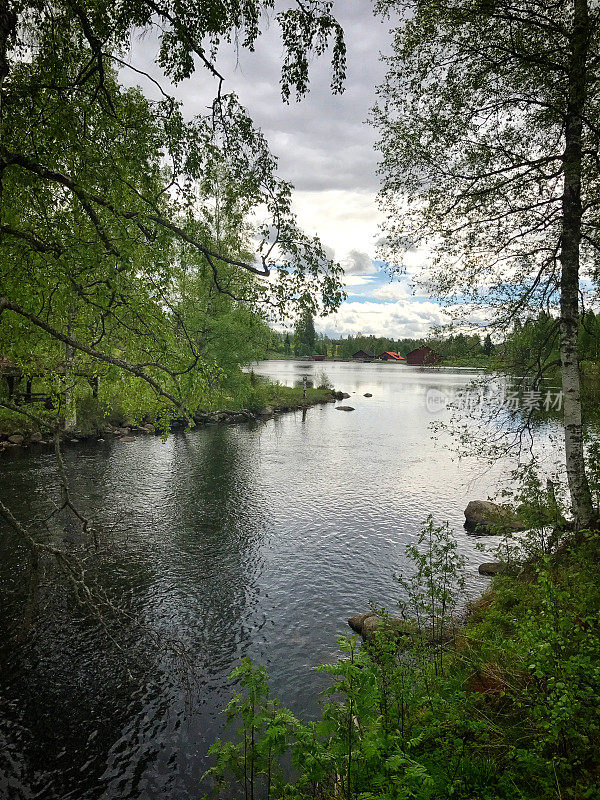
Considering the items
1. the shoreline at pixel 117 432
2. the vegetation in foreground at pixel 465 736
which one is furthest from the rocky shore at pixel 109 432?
the vegetation in foreground at pixel 465 736

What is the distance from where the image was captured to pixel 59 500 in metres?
18.8

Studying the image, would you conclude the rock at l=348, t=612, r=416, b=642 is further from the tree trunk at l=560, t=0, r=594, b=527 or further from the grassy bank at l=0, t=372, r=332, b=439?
the grassy bank at l=0, t=372, r=332, b=439

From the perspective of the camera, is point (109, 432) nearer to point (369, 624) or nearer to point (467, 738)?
point (369, 624)

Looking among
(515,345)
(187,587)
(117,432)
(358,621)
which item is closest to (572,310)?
(515,345)

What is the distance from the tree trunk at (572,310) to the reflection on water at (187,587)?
612 centimetres

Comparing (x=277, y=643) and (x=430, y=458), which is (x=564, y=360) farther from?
(x=430, y=458)

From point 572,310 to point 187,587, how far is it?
1260cm

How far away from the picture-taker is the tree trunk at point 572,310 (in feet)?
28.5

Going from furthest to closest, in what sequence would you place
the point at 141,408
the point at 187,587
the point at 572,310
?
the point at 141,408 → the point at 187,587 → the point at 572,310

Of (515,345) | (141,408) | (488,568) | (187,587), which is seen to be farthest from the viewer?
(141,408)

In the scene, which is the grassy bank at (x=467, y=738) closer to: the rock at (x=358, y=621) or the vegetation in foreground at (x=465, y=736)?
the vegetation in foreground at (x=465, y=736)

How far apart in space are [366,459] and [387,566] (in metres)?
15.1

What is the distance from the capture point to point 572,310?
9.27 m

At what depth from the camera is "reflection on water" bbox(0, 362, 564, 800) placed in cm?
755
